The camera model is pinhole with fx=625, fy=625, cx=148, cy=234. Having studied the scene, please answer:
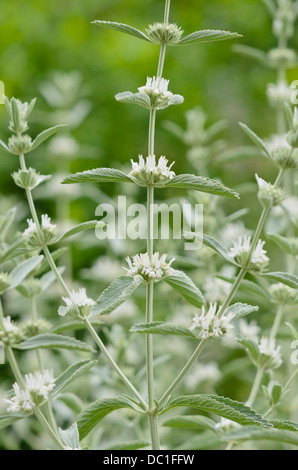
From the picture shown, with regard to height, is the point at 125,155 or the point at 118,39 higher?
the point at 118,39

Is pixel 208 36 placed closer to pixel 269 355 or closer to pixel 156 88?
pixel 156 88

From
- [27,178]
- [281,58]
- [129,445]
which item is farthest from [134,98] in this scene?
[281,58]

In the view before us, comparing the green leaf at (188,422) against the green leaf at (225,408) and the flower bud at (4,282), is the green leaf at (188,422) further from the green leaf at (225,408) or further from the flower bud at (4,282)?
the flower bud at (4,282)

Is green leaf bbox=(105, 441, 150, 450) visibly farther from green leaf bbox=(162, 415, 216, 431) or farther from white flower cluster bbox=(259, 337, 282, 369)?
white flower cluster bbox=(259, 337, 282, 369)

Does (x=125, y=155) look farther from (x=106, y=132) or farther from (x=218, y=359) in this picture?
(x=218, y=359)

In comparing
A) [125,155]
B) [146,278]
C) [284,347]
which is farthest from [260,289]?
[125,155]

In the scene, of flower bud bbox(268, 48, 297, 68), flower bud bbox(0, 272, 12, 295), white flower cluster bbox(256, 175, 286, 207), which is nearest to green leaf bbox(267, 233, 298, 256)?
white flower cluster bbox(256, 175, 286, 207)

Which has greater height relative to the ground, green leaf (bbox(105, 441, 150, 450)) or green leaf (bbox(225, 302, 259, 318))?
green leaf (bbox(225, 302, 259, 318))
